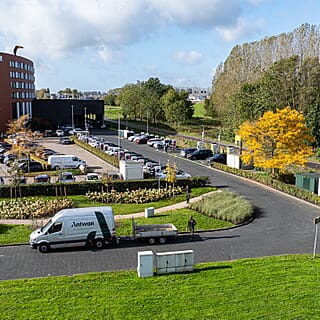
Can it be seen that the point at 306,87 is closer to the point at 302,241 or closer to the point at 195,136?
the point at 195,136

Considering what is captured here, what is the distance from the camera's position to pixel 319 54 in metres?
59.8

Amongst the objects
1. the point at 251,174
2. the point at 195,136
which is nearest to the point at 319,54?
the point at 195,136

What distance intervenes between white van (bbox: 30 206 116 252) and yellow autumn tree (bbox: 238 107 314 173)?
1740 centimetres

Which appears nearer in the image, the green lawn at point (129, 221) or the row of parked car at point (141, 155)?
the green lawn at point (129, 221)

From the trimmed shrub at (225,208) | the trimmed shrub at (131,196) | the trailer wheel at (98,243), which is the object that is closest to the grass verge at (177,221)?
the trimmed shrub at (225,208)

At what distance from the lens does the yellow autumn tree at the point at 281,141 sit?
31.8 m

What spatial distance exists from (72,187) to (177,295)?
55.6ft

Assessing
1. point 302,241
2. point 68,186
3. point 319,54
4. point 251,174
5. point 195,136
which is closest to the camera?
point 302,241

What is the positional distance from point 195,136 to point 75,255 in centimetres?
5347

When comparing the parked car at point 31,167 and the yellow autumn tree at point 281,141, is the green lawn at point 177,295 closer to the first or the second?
the yellow autumn tree at point 281,141

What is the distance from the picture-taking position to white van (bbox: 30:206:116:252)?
18828 millimetres

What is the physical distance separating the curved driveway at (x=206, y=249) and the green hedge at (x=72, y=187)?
8.86m

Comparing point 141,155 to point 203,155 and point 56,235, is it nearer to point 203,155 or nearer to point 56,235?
point 203,155

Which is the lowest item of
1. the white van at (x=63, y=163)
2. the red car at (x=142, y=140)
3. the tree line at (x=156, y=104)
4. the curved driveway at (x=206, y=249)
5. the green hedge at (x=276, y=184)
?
the curved driveway at (x=206, y=249)
